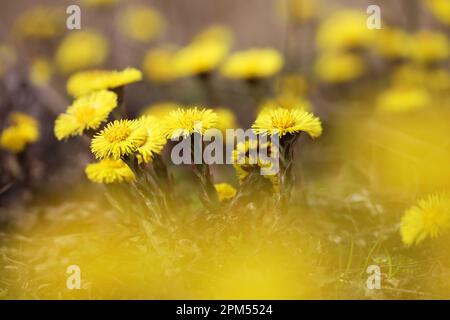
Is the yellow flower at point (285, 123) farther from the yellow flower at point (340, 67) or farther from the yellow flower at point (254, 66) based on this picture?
the yellow flower at point (340, 67)

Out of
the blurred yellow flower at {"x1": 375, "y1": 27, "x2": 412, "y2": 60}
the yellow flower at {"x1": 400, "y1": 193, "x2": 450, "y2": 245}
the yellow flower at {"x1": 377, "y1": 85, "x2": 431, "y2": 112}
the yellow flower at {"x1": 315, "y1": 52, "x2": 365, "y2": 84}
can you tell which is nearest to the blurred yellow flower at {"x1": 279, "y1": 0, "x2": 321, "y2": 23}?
the yellow flower at {"x1": 315, "y1": 52, "x2": 365, "y2": 84}

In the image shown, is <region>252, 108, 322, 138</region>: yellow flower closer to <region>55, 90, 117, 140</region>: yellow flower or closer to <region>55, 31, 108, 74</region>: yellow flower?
<region>55, 90, 117, 140</region>: yellow flower

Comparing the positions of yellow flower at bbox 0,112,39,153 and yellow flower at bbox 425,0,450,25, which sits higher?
yellow flower at bbox 425,0,450,25

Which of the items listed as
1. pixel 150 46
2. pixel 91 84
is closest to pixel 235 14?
pixel 150 46

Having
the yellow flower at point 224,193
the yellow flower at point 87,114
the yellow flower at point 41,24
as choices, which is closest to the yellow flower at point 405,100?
the yellow flower at point 224,193
